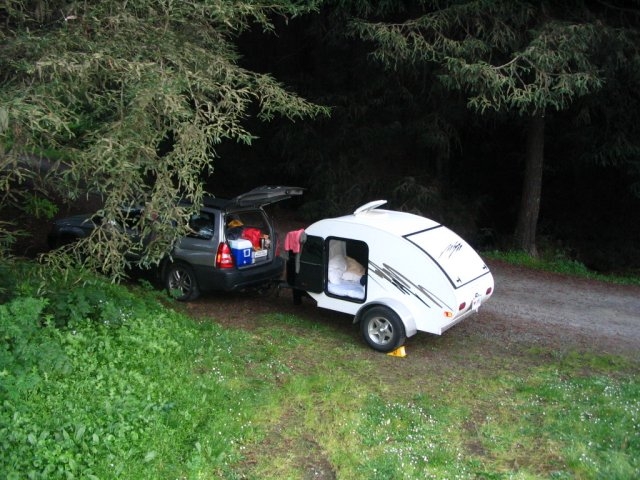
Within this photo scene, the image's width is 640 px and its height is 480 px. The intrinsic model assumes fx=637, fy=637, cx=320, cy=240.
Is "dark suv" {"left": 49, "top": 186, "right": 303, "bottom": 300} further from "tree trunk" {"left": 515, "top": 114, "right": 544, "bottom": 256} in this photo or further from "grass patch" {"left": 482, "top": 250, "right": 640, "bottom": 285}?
"tree trunk" {"left": 515, "top": 114, "right": 544, "bottom": 256}

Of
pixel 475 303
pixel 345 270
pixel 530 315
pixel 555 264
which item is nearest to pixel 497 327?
pixel 530 315

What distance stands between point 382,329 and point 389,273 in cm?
78

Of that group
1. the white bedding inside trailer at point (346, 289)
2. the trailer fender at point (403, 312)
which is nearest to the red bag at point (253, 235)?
the white bedding inside trailer at point (346, 289)

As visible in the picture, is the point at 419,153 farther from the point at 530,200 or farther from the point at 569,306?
the point at 569,306

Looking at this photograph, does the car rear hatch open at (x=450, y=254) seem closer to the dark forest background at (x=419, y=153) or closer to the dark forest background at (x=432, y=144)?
the dark forest background at (x=432, y=144)

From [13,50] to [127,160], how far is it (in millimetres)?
1868

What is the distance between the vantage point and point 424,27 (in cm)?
1278

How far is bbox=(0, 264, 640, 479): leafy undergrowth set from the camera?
18.7ft

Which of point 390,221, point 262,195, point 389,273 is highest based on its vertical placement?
point 262,195

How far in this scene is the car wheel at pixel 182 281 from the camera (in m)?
10.4

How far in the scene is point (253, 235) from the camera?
10609mm

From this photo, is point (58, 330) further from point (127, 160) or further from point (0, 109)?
point (0, 109)

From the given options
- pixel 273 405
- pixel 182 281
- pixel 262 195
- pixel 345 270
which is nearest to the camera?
pixel 273 405

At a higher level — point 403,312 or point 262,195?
point 262,195
